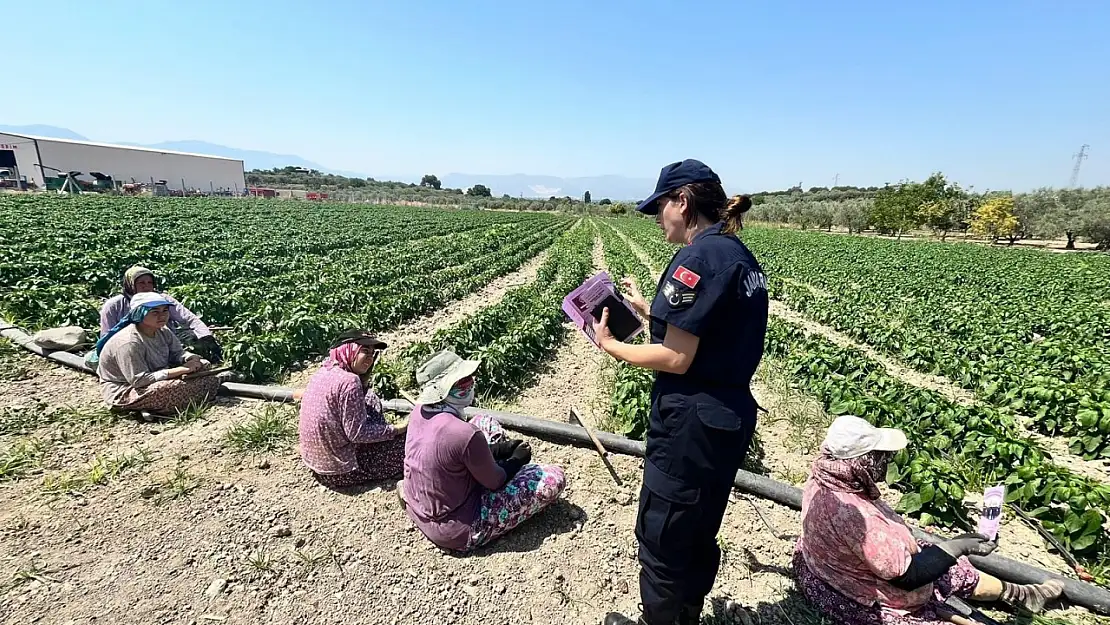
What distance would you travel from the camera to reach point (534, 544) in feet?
11.7

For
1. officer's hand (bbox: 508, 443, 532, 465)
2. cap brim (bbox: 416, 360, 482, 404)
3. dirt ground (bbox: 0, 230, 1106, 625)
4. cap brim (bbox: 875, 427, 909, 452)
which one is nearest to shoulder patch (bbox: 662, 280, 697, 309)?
cap brim (bbox: 875, 427, 909, 452)

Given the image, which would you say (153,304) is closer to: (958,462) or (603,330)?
(603,330)

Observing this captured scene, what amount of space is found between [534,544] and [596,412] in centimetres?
247

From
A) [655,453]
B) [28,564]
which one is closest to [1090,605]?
[655,453]

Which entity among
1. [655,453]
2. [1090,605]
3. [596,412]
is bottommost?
[596,412]

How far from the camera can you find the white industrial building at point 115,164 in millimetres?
53625

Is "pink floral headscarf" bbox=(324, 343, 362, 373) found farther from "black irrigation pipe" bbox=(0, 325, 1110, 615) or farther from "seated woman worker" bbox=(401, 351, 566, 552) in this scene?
"black irrigation pipe" bbox=(0, 325, 1110, 615)

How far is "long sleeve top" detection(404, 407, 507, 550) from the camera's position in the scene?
3080 mm

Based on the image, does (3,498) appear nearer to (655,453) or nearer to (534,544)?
(534,544)

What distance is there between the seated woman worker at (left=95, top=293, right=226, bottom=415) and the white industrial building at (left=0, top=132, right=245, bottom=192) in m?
70.5

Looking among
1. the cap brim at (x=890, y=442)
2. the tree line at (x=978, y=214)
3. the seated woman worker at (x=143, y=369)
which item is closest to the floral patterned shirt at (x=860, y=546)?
the cap brim at (x=890, y=442)

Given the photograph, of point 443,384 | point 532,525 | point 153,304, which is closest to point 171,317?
point 153,304

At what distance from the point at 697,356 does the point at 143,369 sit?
5.59 metres

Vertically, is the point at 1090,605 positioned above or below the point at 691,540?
below
